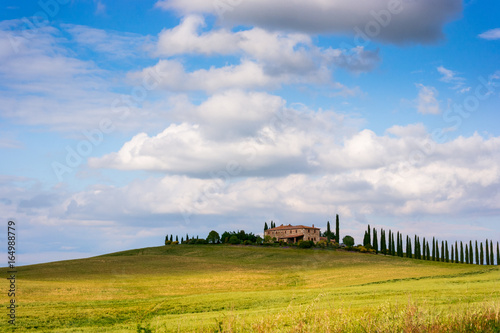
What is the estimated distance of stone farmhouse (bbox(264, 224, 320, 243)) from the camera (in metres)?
131

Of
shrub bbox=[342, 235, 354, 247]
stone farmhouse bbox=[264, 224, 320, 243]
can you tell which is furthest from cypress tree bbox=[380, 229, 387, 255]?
stone farmhouse bbox=[264, 224, 320, 243]

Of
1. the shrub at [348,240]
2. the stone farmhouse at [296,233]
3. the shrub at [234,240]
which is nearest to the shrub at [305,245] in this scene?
the shrub at [348,240]

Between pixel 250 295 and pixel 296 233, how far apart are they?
98716 millimetres

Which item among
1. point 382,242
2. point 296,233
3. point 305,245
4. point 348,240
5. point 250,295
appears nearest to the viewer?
point 250,295

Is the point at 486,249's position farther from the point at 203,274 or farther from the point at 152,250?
the point at 152,250

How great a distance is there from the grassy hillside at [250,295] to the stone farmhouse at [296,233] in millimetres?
28008

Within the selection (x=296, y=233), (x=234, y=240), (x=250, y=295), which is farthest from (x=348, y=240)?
(x=250, y=295)

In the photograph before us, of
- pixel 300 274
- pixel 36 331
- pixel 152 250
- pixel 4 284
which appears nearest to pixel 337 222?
pixel 152 250

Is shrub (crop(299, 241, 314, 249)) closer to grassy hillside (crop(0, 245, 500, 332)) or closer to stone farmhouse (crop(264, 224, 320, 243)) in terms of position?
grassy hillside (crop(0, 245, 500, 332))

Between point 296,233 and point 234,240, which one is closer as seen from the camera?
point 234,240

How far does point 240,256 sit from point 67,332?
72.4 metres

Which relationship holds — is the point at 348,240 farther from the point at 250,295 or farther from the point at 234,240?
the point at 250,295

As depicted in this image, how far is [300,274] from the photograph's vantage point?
62.6 m

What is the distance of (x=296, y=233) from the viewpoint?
132750mm
